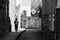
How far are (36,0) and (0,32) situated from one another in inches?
1758

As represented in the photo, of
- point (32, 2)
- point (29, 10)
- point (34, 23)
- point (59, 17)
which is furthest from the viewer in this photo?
point (32, 2)

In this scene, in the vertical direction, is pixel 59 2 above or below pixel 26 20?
above

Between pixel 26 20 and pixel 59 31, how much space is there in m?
29.1

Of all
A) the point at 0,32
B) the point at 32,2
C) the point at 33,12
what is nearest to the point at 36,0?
the point at 32,2

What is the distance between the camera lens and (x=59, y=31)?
255 inches

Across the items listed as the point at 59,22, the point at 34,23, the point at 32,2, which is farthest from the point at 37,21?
the point at 59,22

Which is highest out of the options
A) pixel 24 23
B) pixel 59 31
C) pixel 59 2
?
pixel 59 2

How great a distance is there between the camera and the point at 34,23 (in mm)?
34781

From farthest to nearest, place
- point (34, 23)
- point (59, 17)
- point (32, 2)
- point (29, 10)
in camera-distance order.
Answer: point (32, 2)
point (29, 10)
point (34, 23)
point (59, 17)

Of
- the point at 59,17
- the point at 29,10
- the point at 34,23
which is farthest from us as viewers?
the point at 29,10

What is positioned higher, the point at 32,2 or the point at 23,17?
the point at 32,2

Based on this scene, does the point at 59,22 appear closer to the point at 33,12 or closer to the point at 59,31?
the point at 59,31

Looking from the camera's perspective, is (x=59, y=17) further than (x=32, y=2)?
No

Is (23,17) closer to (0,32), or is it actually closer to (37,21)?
(37,21)
